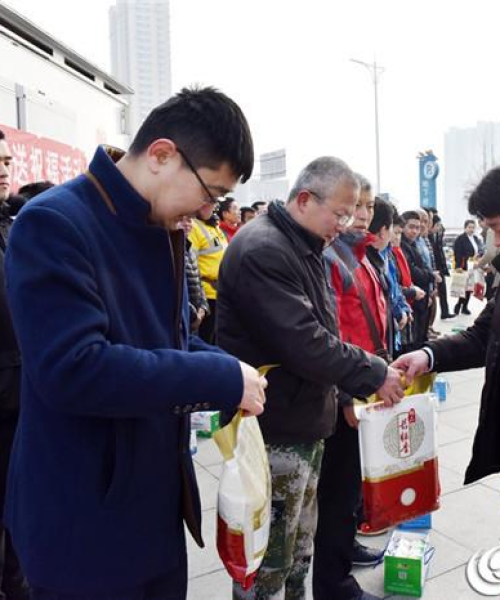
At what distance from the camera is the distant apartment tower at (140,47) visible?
7209 centimetres

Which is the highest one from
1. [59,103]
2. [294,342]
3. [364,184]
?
[59,103]

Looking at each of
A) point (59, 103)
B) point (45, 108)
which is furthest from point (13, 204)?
point (59, 103)

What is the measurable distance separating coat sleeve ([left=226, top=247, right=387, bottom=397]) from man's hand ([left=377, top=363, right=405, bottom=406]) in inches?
6.6

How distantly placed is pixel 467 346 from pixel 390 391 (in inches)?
27.2

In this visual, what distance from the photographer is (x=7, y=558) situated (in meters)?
2.37

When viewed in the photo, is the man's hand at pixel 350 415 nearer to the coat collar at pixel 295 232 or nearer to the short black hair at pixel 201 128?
the coat collar at pixel 295 232

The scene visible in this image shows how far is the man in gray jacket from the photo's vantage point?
186 cm

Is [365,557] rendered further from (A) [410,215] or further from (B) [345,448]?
(A) [410,215]

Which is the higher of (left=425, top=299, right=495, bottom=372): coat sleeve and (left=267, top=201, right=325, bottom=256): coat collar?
(left=267, top=201, right=325, bottom=256): coat collar

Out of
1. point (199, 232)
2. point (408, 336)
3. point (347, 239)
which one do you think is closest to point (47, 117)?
point (199, 232)

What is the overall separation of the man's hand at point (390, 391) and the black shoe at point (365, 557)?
44.2 inches

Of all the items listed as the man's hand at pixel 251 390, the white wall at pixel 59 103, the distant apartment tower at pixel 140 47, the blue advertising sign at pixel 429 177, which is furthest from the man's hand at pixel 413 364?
the distant apartment tower at pixel 140 47

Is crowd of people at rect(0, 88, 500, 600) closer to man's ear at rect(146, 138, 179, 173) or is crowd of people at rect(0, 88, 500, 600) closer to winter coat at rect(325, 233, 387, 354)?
man's ear at rect(146, 138, 179, 173)

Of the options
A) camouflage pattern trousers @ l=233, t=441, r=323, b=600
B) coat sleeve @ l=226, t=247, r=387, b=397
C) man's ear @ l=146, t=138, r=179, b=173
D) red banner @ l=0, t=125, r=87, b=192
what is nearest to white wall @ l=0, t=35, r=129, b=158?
red banner @ l=0, t=125, r=87, b=192
